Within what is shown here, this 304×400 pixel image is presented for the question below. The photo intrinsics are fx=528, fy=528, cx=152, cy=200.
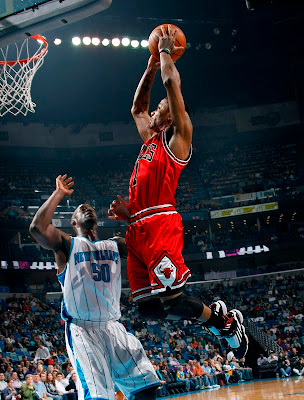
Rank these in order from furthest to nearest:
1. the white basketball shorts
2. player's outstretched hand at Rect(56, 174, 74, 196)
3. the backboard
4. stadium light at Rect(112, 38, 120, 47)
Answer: stadium light at Rect(112, 38, 120, 47)
the backboard
player's outstretched hand at Rect(56, 174, 74, 196)
the white basketball shorts

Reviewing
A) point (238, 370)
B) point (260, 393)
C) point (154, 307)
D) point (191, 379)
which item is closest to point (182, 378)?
point (191, 379)

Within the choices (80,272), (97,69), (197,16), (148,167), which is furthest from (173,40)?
(97,69)

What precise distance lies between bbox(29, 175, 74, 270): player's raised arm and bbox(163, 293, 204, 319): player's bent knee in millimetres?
935

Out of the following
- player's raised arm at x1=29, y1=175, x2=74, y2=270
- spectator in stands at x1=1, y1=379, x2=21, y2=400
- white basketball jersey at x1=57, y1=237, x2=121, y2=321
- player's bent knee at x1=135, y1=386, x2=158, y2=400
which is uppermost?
player's raised arm at x1=29, y1=175, x2=74, y2=270

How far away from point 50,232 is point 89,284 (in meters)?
0.53

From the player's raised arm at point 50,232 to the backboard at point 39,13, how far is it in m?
2.62

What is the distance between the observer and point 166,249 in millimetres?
4305

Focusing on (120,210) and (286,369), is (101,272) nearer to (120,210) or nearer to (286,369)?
(120,210)

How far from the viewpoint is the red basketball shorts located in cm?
427

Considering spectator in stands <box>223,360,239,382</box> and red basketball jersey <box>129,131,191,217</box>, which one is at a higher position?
red basketball jersey <box>129,131,191,217</box>

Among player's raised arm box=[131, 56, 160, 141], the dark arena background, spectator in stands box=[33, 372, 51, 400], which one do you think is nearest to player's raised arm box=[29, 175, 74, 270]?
player's raised arm box=[131, 56, 160, 141]

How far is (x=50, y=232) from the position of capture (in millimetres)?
4102

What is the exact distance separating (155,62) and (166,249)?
2055mm

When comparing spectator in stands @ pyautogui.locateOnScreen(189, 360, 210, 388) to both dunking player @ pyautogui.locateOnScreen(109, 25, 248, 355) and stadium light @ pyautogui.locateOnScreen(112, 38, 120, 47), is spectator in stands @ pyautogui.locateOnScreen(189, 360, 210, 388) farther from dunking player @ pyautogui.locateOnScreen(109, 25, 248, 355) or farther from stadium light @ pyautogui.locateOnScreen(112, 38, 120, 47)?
stadium light @ pyautogui.locateOnScreen(112, 38, 120, 47)
